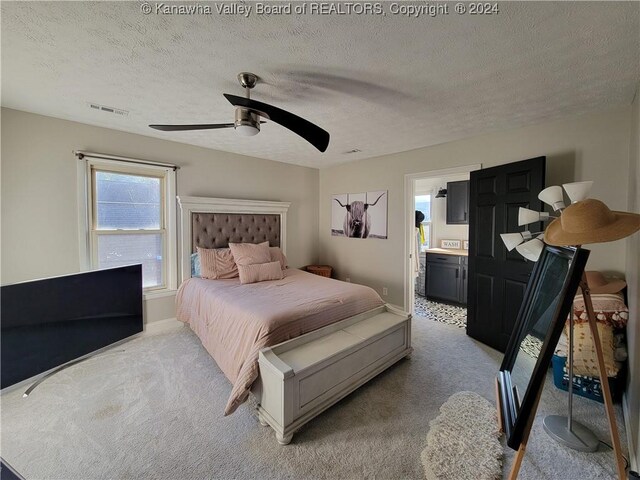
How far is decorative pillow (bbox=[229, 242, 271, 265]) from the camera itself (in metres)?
3.49

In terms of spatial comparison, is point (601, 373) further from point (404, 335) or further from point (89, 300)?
point (89, 300)

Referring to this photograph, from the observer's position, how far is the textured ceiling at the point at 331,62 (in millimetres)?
1385

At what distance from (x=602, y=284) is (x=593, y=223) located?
1376mm

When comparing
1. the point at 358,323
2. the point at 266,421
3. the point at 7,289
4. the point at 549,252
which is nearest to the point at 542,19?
the point at 549,252

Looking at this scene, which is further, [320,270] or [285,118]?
[320,270]

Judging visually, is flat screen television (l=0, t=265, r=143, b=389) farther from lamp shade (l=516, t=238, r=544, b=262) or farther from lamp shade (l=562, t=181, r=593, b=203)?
lamp shade (l=562, t=181, r=593, b=203)

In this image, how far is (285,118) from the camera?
1.75 metres

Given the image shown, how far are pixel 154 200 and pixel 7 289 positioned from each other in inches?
81.8

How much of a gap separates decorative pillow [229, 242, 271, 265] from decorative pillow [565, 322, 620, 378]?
10.5 feet

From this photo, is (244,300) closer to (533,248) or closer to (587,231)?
(533,248)

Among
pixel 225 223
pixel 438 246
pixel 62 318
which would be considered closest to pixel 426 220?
pixel 438 246

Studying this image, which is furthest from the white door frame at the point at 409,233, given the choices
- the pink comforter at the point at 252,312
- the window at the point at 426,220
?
the window at the point at 426,220

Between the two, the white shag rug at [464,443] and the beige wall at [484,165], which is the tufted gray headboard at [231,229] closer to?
the beige wall at [484,165]

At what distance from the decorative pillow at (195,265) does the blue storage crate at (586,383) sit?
154 inches
